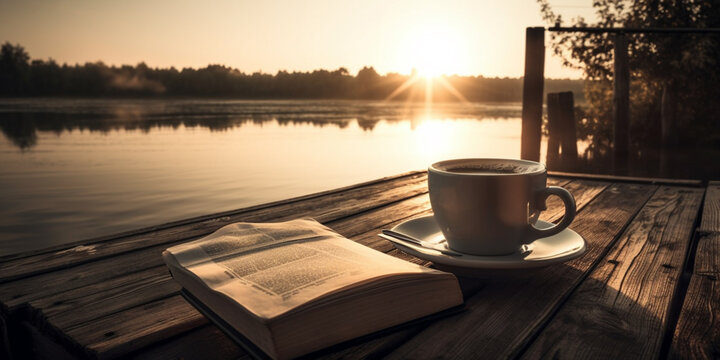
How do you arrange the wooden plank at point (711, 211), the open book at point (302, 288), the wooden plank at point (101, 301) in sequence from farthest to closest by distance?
the wooden plank at point (711, 211), the wooden plank at point (101, 301), the open book at point (302, 288)

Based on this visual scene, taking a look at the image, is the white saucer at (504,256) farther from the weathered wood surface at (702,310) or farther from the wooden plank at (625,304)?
the weathered wood surface at (702,310)

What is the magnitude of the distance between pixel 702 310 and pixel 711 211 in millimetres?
998

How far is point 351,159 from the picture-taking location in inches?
515

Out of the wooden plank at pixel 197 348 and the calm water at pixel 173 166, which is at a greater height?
the wooden plank at pixel 197 348

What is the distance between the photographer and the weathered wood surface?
75 cm

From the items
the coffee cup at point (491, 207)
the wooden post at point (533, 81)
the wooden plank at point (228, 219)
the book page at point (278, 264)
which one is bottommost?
the wooden plank at point (228, 219)

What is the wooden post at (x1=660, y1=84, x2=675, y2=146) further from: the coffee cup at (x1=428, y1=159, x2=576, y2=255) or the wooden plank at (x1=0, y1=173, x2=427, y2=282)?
the coffee cup at (x1=428, y1=159, x2=576, y2=255)

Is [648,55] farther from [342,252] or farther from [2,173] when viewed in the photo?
[2,173]

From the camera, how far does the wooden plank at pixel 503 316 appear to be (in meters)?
0.74

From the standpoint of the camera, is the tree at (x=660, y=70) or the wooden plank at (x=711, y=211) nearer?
the wooden plank at (x=711, y=211)

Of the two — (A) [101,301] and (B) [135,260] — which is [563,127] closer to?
(B) [135,260]

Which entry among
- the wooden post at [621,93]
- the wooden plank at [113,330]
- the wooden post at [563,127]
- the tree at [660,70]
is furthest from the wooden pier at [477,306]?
the tree at [660,70]

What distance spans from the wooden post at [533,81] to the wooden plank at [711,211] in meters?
1.06

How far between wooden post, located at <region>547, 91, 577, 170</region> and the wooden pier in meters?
7.17
